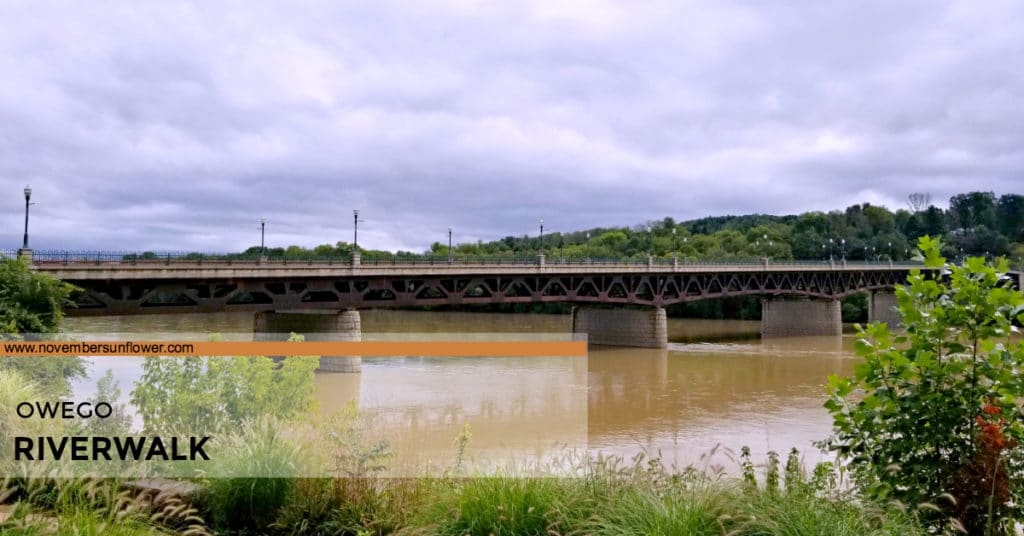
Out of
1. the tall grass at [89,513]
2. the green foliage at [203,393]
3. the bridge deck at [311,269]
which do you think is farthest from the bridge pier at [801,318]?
the tall grass at [89,513]

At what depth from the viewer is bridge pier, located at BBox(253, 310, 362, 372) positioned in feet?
141

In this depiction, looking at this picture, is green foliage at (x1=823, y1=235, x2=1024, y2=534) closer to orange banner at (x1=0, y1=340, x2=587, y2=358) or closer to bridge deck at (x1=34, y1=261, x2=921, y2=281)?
orange banner at (x1=0, y1=340, x2=587, y2=358)

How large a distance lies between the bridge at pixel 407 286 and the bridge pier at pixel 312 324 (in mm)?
64

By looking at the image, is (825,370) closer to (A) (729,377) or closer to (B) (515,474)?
(A) (729,377)

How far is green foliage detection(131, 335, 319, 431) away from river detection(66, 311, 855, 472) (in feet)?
2.41

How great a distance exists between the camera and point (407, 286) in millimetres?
46688

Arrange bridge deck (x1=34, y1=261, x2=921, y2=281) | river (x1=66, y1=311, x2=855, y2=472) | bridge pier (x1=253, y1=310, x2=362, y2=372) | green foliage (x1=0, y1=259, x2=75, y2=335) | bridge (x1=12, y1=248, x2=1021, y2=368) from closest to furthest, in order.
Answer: green foliage (x1=0, y1=259, x2=75, y2=335) → river (x1=66, y1=311, x2=855, y2=472) → bridge deck (x1=34, y1=261, x2=921, y2=281) → bridge (x1=12, y1=248, x2=1021, y2=368) → bridge pier (x1=253, y1=310, x2=362, y2=372)

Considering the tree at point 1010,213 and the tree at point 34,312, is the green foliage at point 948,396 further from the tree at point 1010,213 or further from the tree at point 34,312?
the tree at point 1010,213

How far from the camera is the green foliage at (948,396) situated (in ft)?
20.8

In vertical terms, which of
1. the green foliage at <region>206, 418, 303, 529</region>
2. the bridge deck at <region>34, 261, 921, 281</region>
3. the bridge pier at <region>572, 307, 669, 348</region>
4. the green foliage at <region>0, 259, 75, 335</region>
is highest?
the bridge deck at <region>34, 261, 921, 281</region>

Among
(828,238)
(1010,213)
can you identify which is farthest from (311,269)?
(1010,213)

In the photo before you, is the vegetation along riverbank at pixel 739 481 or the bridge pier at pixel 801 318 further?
the bridge pier at pixel 801 318

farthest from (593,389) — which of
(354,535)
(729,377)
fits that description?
(354,535)

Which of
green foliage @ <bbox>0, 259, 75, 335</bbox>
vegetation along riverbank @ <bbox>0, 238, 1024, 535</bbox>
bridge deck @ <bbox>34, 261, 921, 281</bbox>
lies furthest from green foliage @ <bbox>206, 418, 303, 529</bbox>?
bridge deck @ <bbox>34, 261, 921, 281</bbox>
